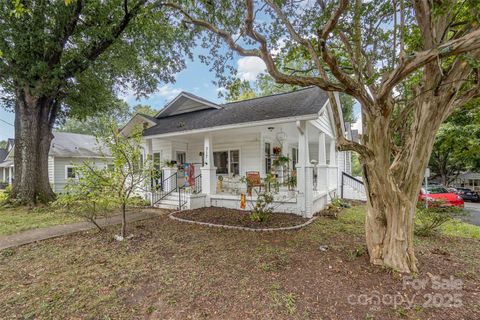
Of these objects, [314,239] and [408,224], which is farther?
[314,239]

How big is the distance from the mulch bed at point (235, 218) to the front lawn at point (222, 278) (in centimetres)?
87

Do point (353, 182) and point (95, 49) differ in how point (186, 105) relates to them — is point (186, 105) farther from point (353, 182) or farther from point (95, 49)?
point (353, 182)

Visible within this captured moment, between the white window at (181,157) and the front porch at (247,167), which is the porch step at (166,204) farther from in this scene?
the white window at (181,157)

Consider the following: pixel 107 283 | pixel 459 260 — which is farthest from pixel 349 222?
pixel 107 283

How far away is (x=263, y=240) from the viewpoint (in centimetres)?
511

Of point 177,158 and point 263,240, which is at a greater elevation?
point 177,158

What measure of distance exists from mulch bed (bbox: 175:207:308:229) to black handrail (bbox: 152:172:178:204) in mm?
2158

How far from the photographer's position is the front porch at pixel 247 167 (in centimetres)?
712

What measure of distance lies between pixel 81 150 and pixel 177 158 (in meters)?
12.1

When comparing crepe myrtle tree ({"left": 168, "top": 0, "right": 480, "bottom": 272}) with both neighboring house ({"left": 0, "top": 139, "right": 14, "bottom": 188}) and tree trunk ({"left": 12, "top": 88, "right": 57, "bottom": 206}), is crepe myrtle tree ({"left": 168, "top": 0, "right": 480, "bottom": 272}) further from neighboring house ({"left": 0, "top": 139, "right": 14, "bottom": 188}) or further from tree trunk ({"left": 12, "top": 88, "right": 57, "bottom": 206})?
neighboring house ({"left": 0, "top": 139, "right": 14, "bottom": 188})

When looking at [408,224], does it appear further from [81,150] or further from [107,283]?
[81,150]

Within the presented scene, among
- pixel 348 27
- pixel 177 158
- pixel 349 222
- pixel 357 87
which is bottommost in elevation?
pixel 349 222

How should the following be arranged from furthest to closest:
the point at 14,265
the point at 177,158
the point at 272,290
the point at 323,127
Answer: the point at 177,158
the point at 323,127
the point at 14,265
the point at 272,290

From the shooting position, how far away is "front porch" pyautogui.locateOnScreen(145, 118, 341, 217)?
712cm
